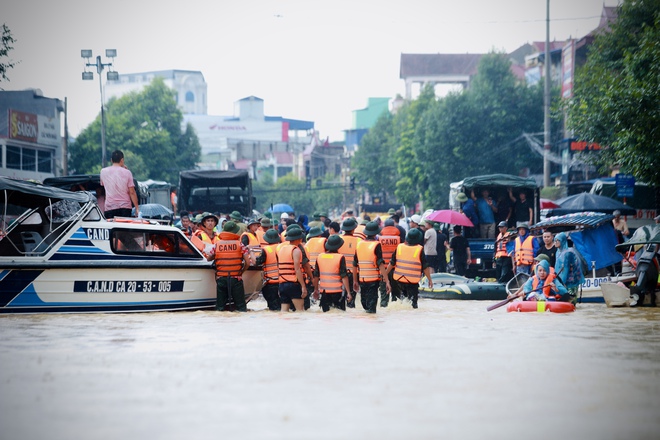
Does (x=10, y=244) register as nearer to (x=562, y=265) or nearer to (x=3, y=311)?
(x=3, y=311)

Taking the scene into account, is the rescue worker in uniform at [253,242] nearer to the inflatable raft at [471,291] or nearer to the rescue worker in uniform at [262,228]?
the rescue worker in uniform at [262,228]

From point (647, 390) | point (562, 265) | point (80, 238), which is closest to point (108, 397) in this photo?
point (647, 390)

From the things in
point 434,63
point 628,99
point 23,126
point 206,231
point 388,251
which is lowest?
point 388,251

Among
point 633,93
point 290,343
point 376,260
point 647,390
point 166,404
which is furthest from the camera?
point 633,93

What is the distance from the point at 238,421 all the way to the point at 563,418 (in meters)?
2.57

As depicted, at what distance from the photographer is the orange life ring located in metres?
17.4

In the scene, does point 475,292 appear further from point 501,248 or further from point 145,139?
point 145,139

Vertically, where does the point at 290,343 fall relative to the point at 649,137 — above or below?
below

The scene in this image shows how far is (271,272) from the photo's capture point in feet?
56.3

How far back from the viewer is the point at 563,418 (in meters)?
7.99

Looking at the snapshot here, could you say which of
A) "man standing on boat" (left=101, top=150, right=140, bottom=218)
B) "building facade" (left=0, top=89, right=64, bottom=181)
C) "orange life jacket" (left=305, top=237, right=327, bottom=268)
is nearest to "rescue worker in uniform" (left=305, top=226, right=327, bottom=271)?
"orange life jacket" (left=305, top=237, right=327, bottom=268)

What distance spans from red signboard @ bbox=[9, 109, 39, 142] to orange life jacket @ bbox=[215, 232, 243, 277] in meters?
42.2

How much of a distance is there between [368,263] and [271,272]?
5.59 feet

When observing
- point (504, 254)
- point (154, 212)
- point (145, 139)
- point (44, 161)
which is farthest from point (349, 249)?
point (145, 139)
